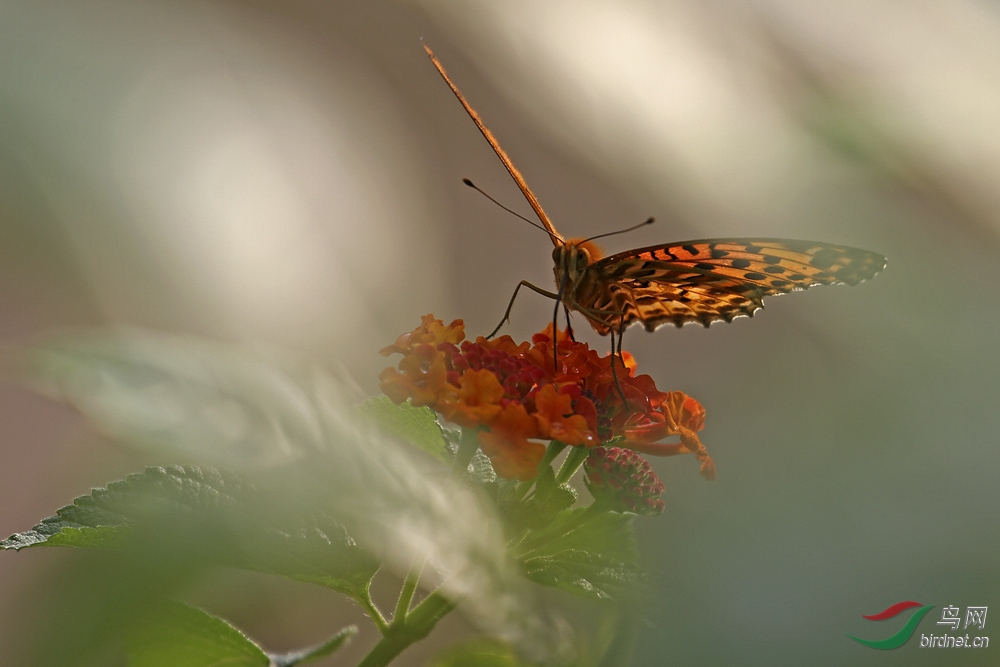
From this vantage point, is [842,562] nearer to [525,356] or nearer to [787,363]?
[525,356]

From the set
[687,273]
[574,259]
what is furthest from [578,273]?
[687,273]

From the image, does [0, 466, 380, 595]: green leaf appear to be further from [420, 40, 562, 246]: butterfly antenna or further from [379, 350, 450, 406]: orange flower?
[420, 40, 562, 246]: butterfly antenna

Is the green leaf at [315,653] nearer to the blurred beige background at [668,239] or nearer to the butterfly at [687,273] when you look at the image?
the blurred beige background at [668,239]

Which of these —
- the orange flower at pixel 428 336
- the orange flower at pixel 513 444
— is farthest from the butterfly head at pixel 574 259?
the orange flower at pixel 513 444

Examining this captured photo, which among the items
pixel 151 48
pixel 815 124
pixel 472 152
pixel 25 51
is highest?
pixel 472 152

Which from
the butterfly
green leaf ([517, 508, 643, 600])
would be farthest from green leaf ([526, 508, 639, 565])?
the butterfly

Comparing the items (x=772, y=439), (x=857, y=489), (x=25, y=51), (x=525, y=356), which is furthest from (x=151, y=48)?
(x=857, y=489)
